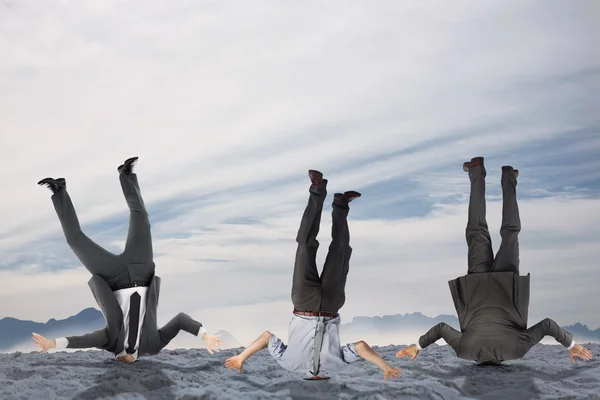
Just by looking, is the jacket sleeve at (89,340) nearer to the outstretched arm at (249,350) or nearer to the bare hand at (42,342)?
the bare hand at (42,342)

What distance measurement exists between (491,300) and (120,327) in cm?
394

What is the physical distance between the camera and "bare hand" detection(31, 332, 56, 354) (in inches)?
262

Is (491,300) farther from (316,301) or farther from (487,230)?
(316,301)

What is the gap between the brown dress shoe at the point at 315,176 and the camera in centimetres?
624

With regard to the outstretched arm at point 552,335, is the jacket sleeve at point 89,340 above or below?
below

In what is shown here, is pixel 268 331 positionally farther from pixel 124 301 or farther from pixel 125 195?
pixel 125 195

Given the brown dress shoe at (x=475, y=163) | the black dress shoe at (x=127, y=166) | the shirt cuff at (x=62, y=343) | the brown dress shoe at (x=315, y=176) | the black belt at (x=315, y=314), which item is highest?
the brown dress shoe at (x=475, y=163)

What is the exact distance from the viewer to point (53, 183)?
7312 millimetres

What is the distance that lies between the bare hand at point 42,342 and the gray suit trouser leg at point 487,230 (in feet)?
14.5

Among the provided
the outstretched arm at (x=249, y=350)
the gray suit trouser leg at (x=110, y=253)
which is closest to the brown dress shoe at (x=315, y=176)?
the outstretched arm at (x=249, y=350)


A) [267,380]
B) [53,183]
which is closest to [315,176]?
[267,380]

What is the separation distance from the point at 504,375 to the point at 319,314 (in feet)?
7.01

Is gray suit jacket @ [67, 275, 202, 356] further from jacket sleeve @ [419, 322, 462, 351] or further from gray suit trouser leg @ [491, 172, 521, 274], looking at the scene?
gray suit trouser leg @ [491, 172, 521, 274]

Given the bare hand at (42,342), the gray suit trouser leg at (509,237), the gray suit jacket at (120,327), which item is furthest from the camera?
the gray suit trouser leg at (509,237)
